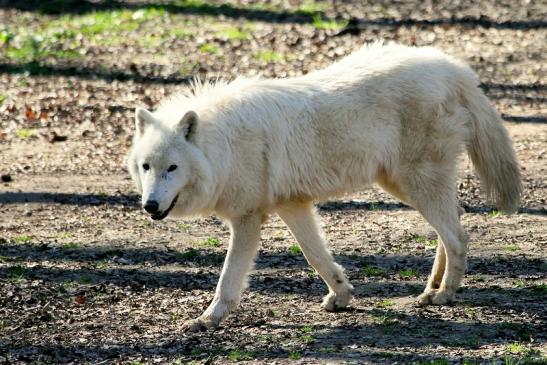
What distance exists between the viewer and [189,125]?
7094mm

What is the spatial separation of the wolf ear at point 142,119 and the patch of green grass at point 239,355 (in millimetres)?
1695

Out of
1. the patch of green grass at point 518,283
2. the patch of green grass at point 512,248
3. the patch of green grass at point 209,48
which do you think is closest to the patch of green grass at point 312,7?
the patch of green grass at point 209,48

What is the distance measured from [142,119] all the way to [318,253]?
1603 mm

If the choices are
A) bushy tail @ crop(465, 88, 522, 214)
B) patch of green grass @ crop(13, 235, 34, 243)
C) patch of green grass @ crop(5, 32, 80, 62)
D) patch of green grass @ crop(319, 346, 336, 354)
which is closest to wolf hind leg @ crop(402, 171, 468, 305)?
bushy tail @ crop(465, 88, 522, 214)

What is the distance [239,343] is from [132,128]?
7309 mm

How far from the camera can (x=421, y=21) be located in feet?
61.6

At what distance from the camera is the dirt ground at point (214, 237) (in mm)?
6902

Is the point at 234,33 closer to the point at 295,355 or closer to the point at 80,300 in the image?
the point at 80,300

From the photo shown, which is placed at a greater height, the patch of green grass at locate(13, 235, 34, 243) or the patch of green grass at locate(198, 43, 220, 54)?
the patch of green grass at locate(198, 43, 220, 54)

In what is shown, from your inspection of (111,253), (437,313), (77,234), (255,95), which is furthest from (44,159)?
(437,313)

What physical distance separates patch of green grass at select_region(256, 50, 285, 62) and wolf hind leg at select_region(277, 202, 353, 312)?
9272mm

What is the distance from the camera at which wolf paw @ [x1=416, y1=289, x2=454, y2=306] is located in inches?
297

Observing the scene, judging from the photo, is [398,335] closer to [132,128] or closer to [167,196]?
[167,196]

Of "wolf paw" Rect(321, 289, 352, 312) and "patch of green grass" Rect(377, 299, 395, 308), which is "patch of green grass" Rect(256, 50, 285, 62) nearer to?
"patch of green grass" Rect(377, 299, 395, 308)
